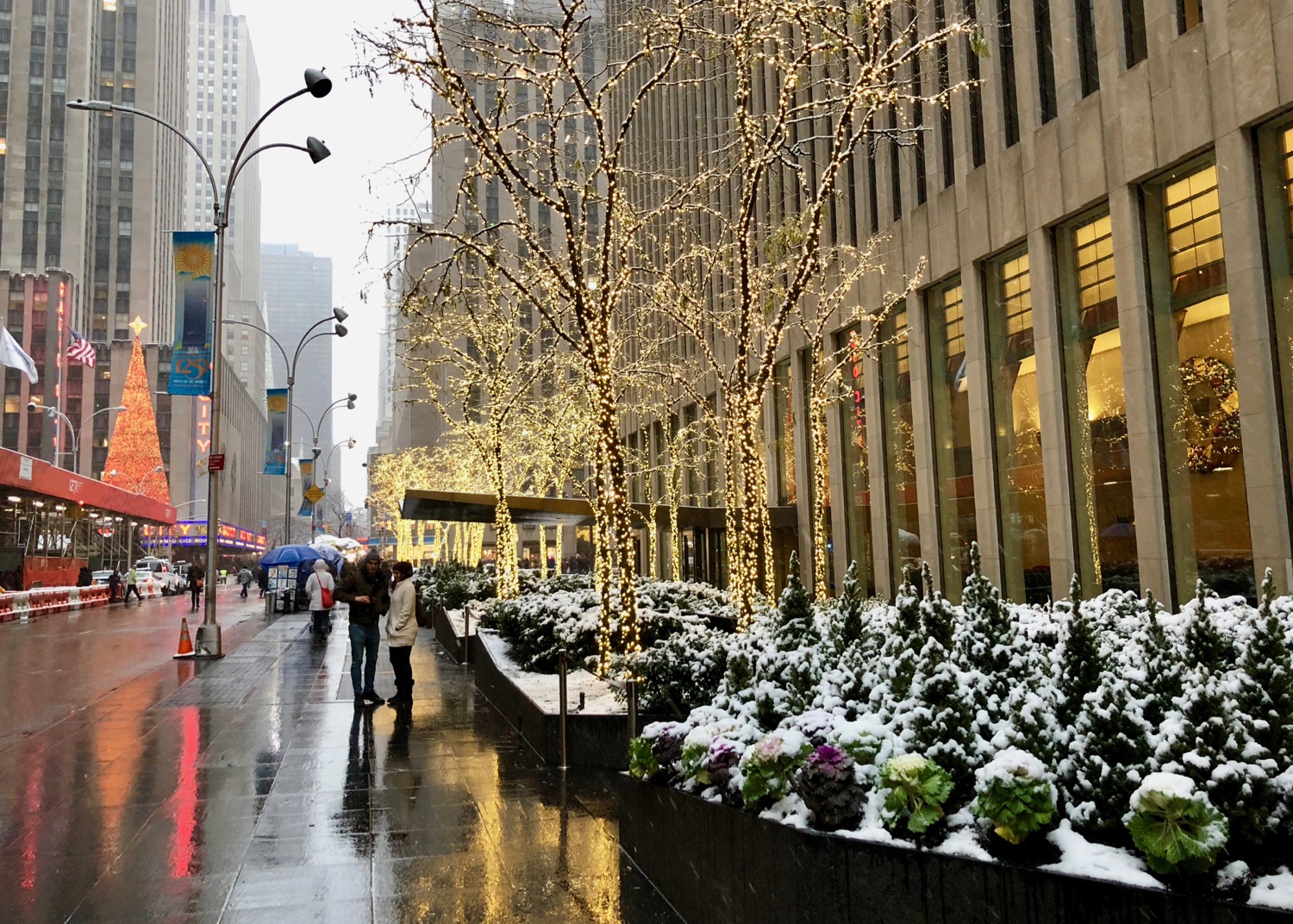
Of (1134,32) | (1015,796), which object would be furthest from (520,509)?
(1015,796)

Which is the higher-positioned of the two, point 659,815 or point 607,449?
point 607,449

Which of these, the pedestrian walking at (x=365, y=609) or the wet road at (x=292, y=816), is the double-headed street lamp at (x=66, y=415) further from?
the wet road at (x=292, y=816)

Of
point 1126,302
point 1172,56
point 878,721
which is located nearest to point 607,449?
point 878,721

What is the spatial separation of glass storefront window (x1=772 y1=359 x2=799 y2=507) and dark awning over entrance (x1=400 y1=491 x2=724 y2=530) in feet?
7.13

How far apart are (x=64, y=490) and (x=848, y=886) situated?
42.5 m

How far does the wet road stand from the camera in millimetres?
5801

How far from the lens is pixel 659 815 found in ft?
19.9

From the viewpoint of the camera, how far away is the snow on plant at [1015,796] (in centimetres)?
389

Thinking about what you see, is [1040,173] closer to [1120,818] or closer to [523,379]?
[523,379]

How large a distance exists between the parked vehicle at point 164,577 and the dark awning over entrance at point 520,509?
40962 millimetres

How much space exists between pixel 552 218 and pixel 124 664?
275ft

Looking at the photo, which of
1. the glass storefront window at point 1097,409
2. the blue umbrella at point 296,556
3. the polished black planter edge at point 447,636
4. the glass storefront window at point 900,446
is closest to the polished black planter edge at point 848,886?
the glass storefront window at point 1097,409

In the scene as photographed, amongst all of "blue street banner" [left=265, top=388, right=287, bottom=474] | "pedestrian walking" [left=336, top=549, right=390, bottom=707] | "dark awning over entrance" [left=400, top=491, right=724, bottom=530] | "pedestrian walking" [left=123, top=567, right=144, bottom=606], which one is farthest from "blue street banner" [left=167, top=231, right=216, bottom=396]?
"pedestrian walking" [left=123, top=567, right=144, bottom=606]

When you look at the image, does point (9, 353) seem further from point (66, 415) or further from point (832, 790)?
point (66, 415)
